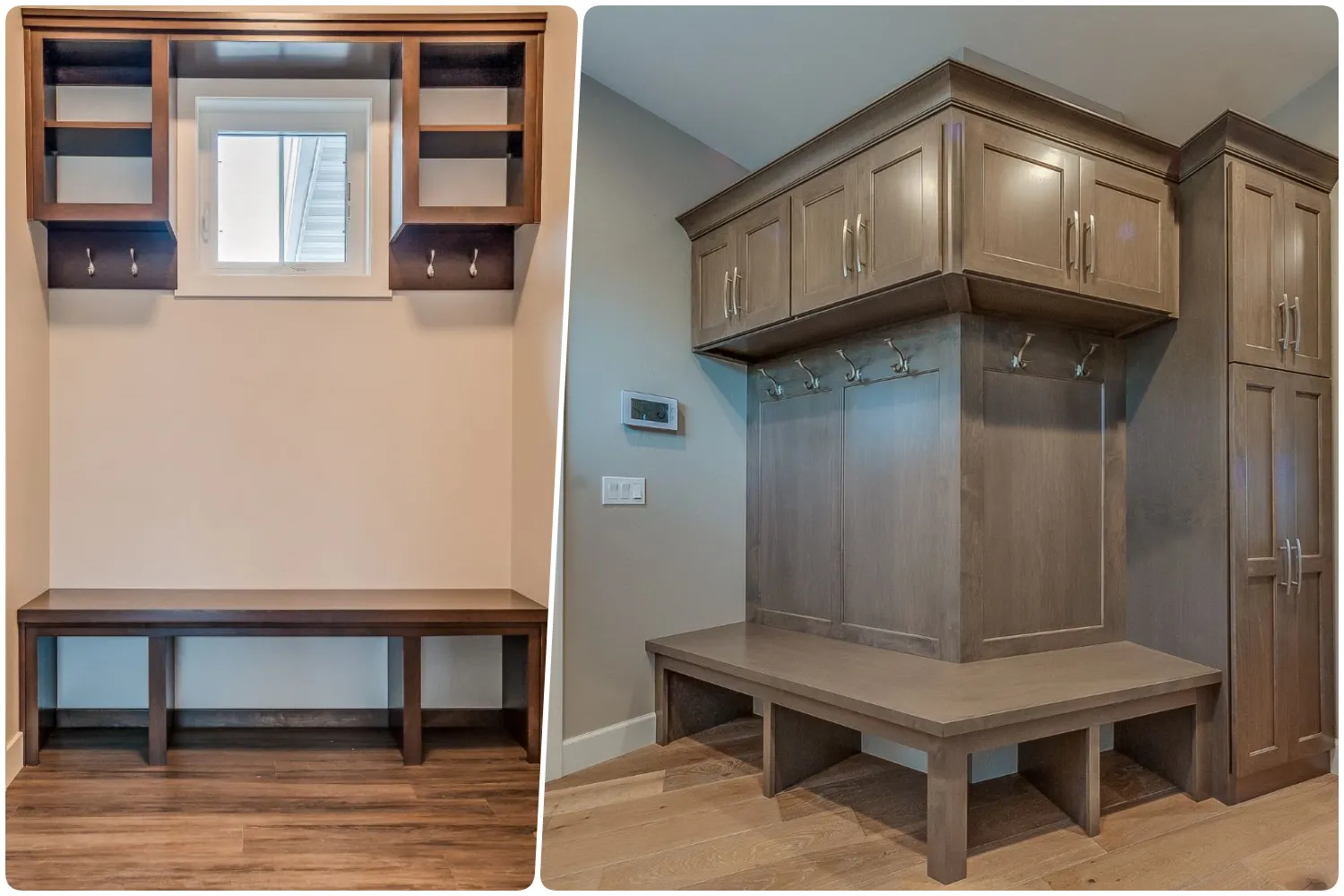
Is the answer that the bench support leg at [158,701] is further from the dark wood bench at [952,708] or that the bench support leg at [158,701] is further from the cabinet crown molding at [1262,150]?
the cabinet crown molding at [1262,150]

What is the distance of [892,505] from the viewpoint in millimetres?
3113

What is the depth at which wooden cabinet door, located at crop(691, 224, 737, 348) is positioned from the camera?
3.41 metres

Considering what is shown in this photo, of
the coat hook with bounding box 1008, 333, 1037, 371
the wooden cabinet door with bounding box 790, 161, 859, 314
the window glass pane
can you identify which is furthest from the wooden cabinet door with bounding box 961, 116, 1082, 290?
the window glass pane

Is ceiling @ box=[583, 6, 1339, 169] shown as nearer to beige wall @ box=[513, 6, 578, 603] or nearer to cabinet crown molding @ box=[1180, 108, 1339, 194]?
cabinet crown molding @ box=[1180, 108, 1339, 194]

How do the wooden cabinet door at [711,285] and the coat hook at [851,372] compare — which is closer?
the coat hook at [851,372]

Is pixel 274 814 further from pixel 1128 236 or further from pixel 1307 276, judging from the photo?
pixel 1307 276

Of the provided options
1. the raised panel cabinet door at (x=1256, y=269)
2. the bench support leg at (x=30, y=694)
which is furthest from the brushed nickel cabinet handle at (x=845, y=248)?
the bench support leg at (x=30, y=694)

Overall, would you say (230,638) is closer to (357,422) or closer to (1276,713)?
(357,422)

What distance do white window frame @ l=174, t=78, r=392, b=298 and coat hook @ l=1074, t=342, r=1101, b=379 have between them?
7.65 ft

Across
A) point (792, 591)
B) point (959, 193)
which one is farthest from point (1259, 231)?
point (792, 591)

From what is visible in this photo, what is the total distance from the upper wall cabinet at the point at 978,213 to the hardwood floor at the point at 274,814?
1.76 m

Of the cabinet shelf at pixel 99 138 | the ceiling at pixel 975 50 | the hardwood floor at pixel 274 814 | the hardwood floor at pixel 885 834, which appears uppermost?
the ceiling at pixel 975 50

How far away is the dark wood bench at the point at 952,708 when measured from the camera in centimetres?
233

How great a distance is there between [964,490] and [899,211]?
84 centimetres
